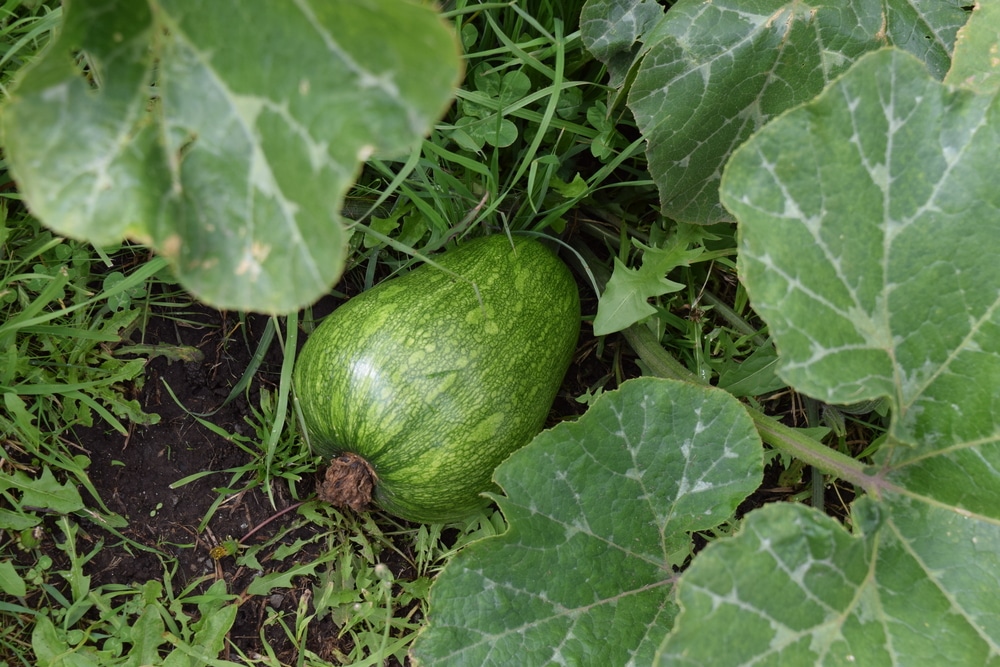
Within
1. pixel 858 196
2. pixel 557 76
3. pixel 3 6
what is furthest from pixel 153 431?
pixel 858 196

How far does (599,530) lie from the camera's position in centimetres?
205

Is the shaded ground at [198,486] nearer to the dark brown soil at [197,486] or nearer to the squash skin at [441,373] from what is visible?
the dark brown soil at [197,486]

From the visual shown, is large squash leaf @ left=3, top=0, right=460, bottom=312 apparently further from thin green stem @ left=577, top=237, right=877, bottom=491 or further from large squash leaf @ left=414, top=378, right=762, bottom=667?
thin green stem @ left=577, top=237, right=877, bottom=491

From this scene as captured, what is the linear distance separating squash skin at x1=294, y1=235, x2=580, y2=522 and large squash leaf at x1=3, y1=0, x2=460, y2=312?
88cm

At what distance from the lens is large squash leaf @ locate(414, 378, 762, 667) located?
1992mm

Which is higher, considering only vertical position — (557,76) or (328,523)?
(557,76)

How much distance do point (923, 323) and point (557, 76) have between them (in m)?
1.18

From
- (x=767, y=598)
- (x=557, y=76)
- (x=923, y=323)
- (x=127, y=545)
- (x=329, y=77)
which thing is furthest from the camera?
(x=127, y=545)

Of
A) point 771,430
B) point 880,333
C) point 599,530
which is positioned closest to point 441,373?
point 599,530

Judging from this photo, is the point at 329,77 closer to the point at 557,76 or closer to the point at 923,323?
the point at 557,76

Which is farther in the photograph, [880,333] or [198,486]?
[198,486]

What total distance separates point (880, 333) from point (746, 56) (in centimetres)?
84

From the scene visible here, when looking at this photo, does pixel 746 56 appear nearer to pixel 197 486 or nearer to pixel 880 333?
pixel 880 333

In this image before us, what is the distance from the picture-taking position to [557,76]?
2354 millimetres
